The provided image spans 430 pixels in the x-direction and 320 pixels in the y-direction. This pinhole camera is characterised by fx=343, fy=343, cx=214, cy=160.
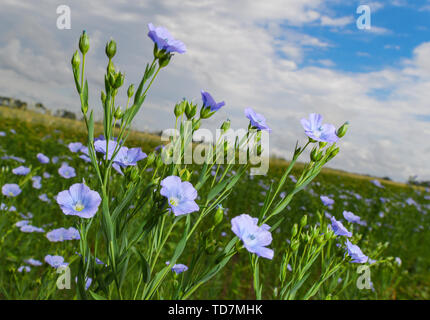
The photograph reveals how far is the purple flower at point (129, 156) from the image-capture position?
104 cm

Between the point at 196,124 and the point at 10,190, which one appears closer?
the point at 196,124

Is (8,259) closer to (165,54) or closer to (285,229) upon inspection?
(165,54)

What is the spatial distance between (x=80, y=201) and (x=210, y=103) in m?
0.48

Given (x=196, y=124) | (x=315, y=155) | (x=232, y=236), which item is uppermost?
(x=196, y=124)

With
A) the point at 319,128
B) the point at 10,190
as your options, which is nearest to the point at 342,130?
the point at 319,128

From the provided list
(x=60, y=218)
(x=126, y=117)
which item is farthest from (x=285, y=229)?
(x=126, y=117)

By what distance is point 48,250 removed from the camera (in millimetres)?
2785

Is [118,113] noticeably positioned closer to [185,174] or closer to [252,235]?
[185,174]

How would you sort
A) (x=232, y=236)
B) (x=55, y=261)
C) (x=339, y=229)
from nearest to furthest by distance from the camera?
(x=339, y=229) < (x=55, y=261) < (x=232, y=236)

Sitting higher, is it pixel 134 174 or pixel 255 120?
pixel 255 120

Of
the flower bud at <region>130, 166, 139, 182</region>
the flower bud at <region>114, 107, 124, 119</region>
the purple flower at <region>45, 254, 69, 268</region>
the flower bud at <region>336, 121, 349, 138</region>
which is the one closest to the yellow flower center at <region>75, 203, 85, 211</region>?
the flower bud at <region>130, 166, 139, 182</region>

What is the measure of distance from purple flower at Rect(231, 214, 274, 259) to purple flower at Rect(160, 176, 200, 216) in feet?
0.39

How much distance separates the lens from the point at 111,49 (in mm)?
970
